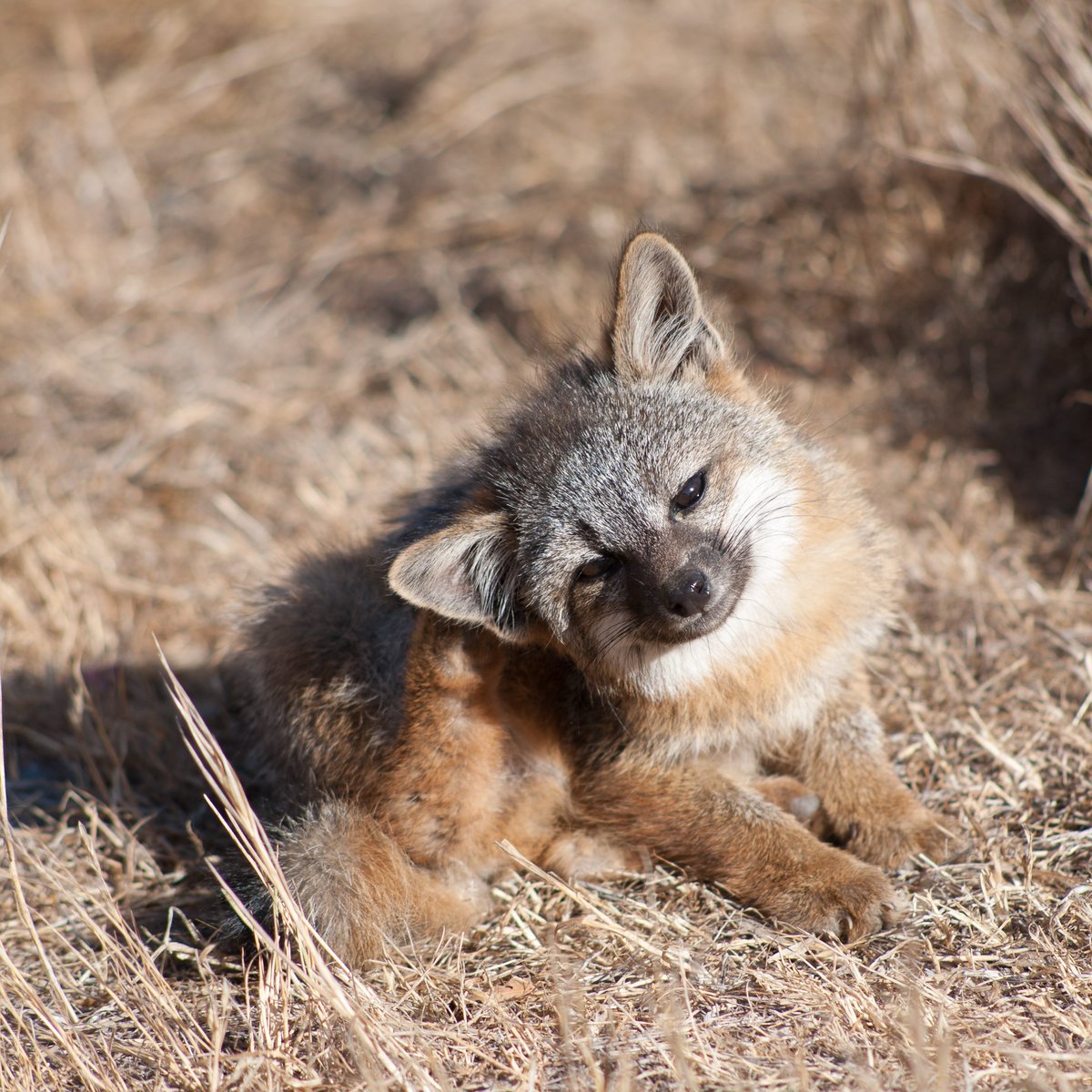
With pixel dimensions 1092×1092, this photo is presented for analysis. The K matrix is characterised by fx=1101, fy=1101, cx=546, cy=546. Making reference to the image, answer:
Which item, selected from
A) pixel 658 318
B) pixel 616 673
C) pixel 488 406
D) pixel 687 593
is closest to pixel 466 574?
pixel 616 673

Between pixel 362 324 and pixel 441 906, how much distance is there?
15.3 ft

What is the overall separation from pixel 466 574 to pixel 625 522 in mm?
533

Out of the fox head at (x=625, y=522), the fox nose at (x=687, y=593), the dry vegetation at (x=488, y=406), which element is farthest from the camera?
the fox head at (x=625, y=522)

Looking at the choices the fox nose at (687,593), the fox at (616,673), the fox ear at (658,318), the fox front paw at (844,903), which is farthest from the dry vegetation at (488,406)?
the fox ear at (658,318)

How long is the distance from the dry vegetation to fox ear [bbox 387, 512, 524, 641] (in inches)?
32.6

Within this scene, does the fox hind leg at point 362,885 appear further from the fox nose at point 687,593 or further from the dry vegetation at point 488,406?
the fox nose at point 687,593

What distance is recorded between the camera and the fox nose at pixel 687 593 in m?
3.29

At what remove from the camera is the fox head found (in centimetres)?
343

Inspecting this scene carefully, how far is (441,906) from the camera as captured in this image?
356 centimetres

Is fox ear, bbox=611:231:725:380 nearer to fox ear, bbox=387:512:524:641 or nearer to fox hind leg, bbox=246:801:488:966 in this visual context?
fox ear, bbox=387:512:524:641

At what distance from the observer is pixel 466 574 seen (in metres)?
3.50

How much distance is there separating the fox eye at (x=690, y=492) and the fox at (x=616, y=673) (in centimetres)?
2

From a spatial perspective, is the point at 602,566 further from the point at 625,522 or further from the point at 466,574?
the point at 466,574

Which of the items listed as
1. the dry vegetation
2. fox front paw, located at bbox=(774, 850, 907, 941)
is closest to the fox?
fox front paw, located at bbox=(774, 850, 907, 941)
